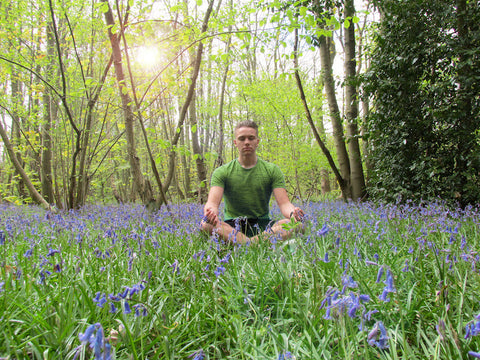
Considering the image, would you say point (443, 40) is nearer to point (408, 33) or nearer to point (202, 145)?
point (408, 33)

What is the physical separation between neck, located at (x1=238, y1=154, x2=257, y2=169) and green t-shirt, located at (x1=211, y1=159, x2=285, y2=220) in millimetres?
53

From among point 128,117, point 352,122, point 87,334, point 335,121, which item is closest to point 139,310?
point 87,334

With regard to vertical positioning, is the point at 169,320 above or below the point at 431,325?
above

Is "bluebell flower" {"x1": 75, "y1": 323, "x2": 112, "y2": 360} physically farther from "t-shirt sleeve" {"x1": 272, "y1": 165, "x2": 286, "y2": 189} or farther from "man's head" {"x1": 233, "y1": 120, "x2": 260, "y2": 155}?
"t-shirt sleeve" {"x1": 272, "y1": 165, "x2": 286, "y2": 189}

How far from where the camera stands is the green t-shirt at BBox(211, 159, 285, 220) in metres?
3.98

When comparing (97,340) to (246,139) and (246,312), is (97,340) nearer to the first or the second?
(246,312)

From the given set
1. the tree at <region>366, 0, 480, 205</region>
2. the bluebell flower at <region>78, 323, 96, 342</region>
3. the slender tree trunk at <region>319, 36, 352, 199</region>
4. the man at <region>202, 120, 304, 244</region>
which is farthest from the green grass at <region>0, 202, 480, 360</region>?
the slender tree trunk at <region>319, 36, 352, 199</region>

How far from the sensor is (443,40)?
5.56 m

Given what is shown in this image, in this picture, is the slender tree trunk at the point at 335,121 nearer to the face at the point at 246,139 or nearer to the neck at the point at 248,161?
the neck at the point at 248,161

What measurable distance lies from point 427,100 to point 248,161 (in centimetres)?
425

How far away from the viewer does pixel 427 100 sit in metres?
5.69

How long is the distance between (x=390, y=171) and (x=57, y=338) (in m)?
6.94

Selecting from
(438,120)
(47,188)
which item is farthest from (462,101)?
(47,188)

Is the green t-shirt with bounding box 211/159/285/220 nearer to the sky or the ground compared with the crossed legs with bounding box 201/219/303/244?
nearer to the sky
